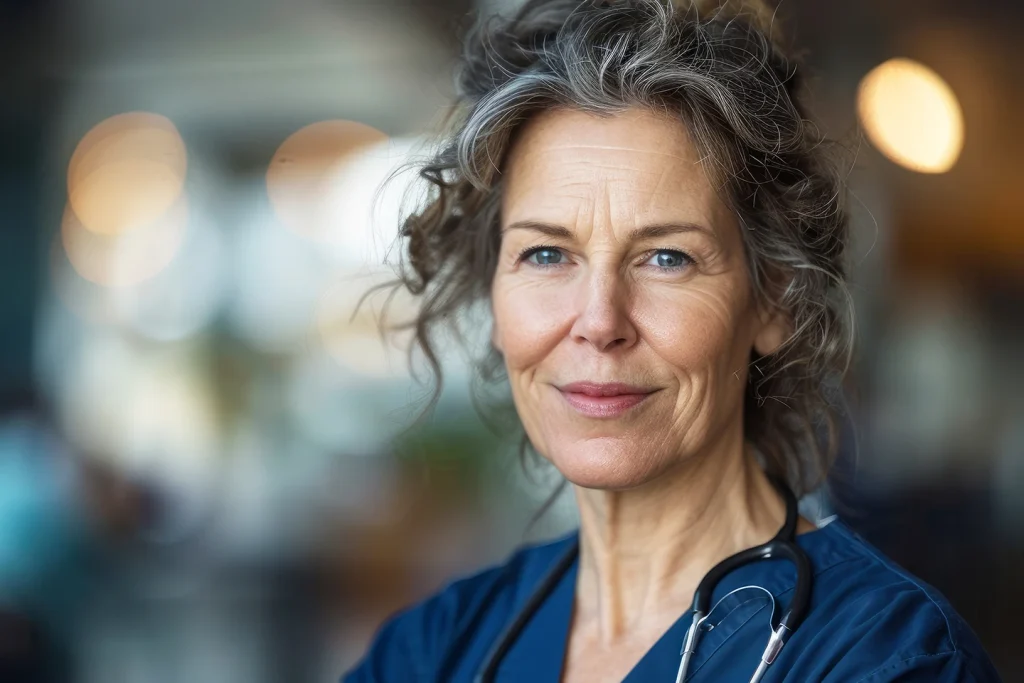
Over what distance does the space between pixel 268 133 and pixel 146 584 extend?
2051mm

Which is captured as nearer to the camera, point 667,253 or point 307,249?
point 667,253

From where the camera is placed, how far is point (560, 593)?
148 centimetres

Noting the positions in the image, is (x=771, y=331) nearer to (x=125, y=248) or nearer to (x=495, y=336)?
(x=495, y=336)

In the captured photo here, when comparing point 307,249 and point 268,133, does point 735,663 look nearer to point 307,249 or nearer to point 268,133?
point 307,249

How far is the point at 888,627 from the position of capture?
108cm

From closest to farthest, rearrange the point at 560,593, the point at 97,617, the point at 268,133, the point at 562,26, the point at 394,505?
1. the point at 562,26
2. the point at 560,593
3. the point at 97,617
4. the point at 394,505
5. the point at 268,133

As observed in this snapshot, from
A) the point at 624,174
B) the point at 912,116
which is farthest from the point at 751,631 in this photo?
the point at 912,116

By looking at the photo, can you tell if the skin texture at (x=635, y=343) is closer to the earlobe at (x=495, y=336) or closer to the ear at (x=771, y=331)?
the ear at (x=771, y=331)

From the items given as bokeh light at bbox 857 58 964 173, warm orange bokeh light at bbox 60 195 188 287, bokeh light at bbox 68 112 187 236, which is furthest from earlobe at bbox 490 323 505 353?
bokeh light at bbox 68 112 187 236

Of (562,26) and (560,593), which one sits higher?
(562,26)

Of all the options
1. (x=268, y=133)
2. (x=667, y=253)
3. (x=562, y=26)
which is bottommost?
(x=667, y=253)

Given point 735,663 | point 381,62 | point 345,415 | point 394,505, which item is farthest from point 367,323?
point 735,663

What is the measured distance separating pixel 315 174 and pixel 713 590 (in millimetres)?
3656

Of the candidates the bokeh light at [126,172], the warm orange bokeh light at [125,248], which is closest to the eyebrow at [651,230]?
the warm orange bokeh light at [125,248]
